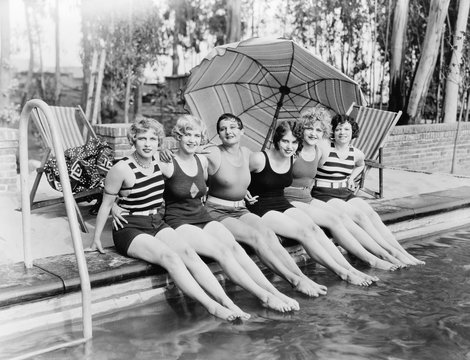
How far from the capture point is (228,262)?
380 cm

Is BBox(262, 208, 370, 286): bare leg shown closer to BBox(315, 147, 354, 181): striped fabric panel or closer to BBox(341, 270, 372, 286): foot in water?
BBox(341, 270, 372, 286): foot in water

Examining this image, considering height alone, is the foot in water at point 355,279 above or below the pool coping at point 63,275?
below

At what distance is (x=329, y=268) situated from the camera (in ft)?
14.4

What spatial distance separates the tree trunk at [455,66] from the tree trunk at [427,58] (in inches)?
15.4

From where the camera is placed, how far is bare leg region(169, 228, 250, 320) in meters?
3.60

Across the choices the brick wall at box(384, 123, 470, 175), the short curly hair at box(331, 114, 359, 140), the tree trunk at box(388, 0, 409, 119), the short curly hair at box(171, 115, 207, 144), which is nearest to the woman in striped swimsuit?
the short curly hair at box(331, 114, 359, 140)

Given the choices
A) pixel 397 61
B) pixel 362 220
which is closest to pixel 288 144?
pixel 362 220

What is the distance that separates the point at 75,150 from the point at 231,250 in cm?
216

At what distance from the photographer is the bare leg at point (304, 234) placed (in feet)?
14.3

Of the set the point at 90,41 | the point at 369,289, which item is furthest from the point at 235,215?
the point at 90,41

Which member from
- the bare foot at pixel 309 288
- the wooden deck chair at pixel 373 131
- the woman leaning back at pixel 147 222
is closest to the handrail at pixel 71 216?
the woman leaning back at pixel 147 222

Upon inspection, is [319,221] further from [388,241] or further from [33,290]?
[33,290]

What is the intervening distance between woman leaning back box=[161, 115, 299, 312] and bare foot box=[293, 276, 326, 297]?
27 centimetres

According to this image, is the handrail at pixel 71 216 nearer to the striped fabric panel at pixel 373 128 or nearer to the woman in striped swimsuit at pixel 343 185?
the woman in striped swimsuit at pixel 343 185
